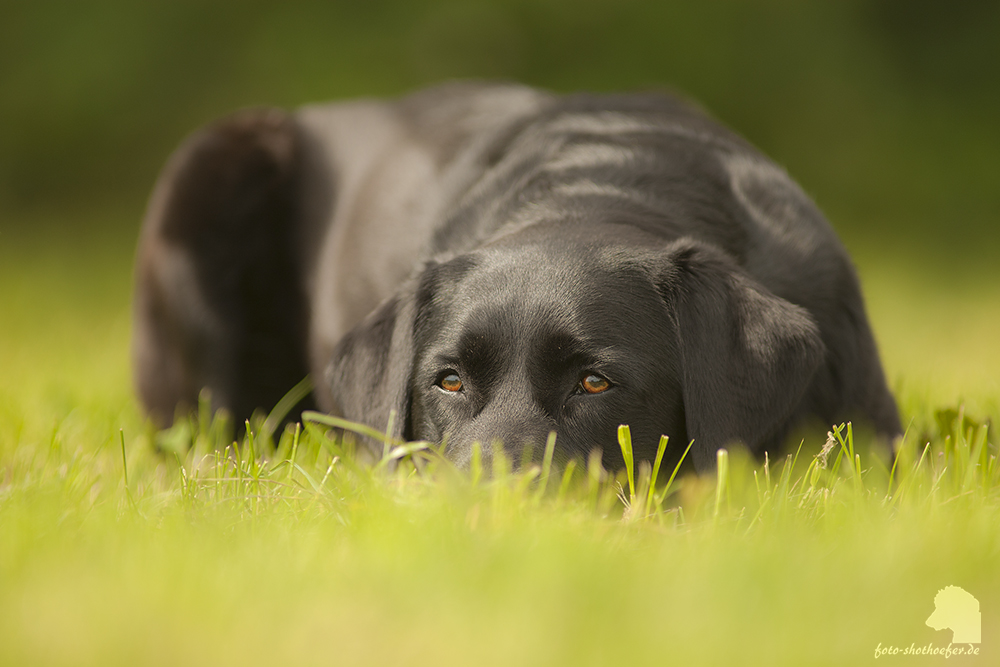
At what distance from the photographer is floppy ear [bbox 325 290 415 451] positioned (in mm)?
2660

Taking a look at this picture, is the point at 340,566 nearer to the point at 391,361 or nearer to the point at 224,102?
the point at 391,361

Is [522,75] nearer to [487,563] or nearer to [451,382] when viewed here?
[451,382]

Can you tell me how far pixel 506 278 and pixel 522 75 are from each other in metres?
7.04

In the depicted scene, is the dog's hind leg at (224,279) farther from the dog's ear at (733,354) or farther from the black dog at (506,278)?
the dog's ear at (733,354)

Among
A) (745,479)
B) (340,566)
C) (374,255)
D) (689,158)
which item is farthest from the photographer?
(374,255)

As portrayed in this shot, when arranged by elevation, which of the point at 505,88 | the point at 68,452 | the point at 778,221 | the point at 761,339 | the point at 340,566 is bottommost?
the point at 68,452

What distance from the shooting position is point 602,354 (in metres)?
2.40

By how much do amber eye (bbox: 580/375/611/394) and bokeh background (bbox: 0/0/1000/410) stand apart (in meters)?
6.97

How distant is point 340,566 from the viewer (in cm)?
186

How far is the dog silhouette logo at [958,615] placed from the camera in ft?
5.50

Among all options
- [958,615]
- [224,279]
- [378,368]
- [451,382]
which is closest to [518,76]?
[224,279]

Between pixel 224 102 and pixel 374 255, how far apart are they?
244 inches

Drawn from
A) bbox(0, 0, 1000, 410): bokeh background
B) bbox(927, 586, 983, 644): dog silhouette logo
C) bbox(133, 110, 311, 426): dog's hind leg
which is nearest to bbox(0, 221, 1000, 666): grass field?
bbox(927, 586, 983, 644): dog silhouette logo

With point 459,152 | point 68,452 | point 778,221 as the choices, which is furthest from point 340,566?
point 459,152
